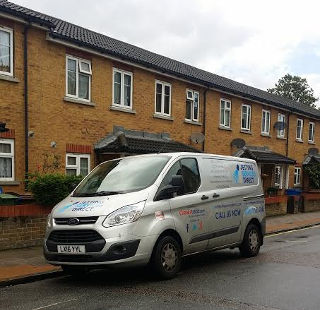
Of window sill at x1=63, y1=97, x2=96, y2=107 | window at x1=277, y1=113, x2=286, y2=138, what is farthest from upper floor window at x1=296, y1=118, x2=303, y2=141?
window sill at x1=63, y1=97, x2=96, y2=107

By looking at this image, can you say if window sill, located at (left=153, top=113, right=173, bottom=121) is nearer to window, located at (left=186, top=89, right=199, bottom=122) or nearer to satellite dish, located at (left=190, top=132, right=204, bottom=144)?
satellite dish, located at (left=190, top=132, right=204, bottom=144)

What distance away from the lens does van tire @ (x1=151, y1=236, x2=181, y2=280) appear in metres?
6.48

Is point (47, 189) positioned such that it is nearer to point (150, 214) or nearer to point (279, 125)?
point (150, 214)

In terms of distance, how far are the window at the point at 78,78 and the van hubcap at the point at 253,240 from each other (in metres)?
7.84

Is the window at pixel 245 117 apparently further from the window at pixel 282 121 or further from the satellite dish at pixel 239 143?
the window at pixel 282 121

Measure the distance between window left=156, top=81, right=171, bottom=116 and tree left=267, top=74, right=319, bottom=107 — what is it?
4887 centimetres

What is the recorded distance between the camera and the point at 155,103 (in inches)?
690

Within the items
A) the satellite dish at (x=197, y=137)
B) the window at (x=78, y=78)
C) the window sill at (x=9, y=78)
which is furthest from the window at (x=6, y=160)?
the satellite dish at (x=197, y=137)

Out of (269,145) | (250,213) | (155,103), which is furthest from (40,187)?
(269,145)

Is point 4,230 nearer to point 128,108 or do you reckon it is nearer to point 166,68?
point 128,108

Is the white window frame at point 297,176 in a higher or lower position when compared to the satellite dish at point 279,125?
lower

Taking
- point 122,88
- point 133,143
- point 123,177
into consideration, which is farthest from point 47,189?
point 122,88

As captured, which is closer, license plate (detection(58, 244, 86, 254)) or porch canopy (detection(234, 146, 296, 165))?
license plate (detection(58, 244, 86, 254))

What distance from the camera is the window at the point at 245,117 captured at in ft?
75.7
